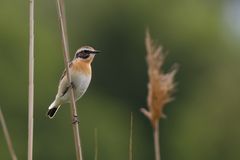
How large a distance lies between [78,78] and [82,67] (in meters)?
0.16

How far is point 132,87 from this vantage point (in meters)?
34.2

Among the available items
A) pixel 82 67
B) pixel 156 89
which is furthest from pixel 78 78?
pixel 156 89

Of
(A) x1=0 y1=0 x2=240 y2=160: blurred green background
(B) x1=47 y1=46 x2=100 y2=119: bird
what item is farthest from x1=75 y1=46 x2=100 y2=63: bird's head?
(A) x1=0 y1=0 x2=240 y2=160: blurred green background

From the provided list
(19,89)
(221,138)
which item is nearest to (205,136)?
(221,138)

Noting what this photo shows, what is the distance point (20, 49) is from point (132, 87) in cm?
524

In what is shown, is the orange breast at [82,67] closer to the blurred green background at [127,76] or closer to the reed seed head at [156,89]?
the reed seed head at [156,89]

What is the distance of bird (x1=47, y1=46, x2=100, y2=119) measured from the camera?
26.8 feet

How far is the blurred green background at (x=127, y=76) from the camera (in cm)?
2842

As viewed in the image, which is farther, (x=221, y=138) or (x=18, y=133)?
(x=221, y=138)

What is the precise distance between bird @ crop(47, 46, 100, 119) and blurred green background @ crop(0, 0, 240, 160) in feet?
51.3

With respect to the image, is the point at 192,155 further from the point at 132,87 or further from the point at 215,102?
the point at 132,87

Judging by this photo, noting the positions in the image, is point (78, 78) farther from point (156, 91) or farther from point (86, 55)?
point (156, 91)

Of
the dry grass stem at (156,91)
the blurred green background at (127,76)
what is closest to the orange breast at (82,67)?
the dry grass stem at (156,91)

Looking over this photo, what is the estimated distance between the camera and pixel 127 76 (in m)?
34.7
